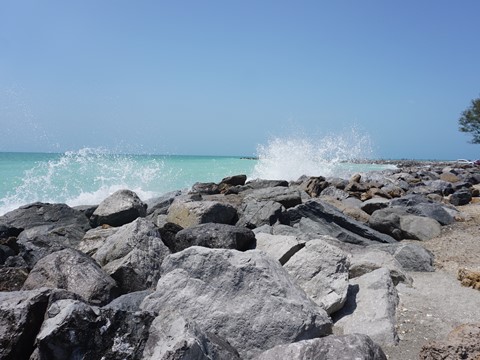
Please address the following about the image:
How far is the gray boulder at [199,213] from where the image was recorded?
620cm

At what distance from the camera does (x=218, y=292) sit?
3115 millimetres

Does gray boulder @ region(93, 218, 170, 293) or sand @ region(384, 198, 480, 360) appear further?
gray boulder @ region(93, 218, 170, 293)

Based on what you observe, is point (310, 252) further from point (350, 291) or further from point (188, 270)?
point (188, 270)

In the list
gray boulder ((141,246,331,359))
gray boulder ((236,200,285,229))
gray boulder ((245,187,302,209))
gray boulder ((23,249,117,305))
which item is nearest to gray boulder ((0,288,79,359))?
gray boulder ((141,246,331,359))

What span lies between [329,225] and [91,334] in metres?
4.59

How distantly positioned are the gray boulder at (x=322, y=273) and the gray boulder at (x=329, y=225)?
88.1 inches

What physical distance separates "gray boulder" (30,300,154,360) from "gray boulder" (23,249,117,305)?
1203 mm

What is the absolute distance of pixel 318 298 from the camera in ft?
11.7

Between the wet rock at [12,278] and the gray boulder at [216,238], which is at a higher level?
the gray boulder at [216,238]

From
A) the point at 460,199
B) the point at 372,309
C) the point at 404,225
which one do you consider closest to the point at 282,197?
the point at 404,225

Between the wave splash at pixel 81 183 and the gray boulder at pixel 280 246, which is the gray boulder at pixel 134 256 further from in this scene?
the wave splash at pixel 81 183

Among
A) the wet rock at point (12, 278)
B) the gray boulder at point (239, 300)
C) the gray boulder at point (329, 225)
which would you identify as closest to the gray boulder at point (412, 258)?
the gray boulder at point (329, 225)

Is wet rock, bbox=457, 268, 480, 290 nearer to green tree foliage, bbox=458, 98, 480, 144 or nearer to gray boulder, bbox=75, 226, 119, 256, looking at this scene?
gray boulder, bbox=75, 226, 119, 256

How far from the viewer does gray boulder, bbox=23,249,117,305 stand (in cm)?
367
